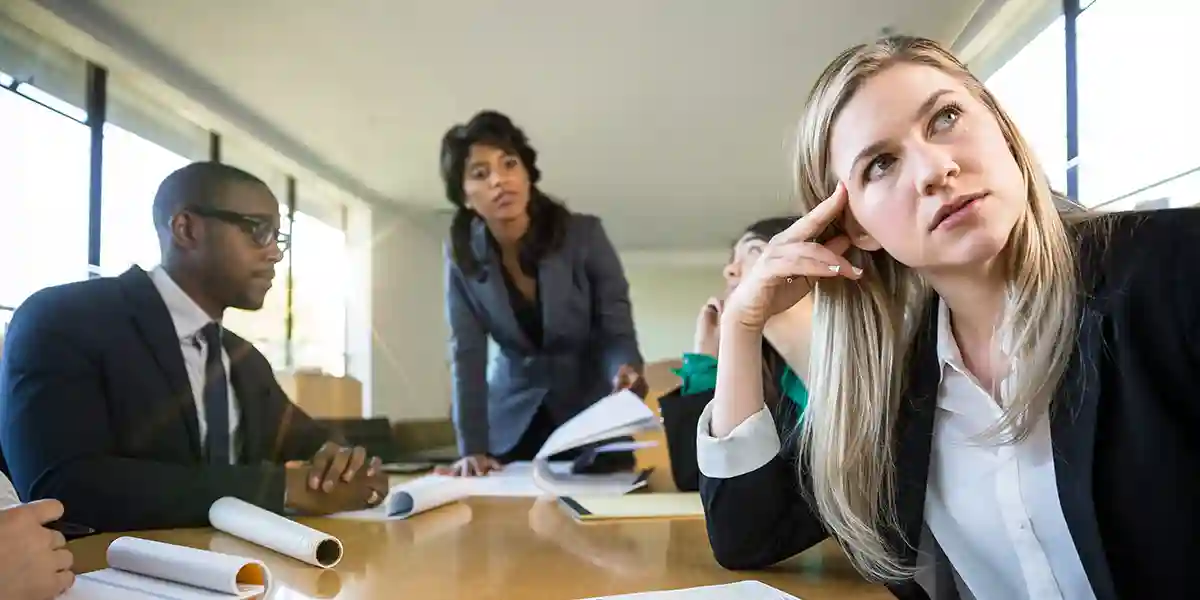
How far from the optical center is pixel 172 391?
0.90 meters

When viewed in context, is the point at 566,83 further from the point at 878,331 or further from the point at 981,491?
the point at 981,491

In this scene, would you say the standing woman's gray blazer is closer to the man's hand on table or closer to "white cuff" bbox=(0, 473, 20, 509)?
the man's hand on table

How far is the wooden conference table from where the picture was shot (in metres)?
0.61

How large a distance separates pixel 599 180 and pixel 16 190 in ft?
2.59

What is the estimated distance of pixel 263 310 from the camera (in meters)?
1.02

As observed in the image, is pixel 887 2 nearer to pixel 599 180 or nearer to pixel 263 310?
pixel 599 180

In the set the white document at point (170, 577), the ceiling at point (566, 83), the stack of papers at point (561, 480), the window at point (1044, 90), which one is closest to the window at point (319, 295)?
the ceiling at point (566, 83)

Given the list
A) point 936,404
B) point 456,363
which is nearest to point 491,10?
point 456,363

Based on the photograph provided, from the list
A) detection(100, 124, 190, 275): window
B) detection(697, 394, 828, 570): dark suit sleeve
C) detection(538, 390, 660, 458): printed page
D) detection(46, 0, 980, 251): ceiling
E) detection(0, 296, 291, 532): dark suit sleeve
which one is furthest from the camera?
detection(46, 0, 980, 251): ceiling

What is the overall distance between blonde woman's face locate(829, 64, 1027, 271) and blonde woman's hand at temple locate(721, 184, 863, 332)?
3 cm

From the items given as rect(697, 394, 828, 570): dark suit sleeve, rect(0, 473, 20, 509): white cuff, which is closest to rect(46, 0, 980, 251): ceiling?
rect(697, 394, 828, 570): dark suit sleeve

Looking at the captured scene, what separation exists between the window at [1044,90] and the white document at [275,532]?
0.69 meters

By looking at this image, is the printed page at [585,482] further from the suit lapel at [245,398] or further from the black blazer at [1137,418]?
the black blazer at [1137,418]

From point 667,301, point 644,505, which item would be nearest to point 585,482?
point 644,505
